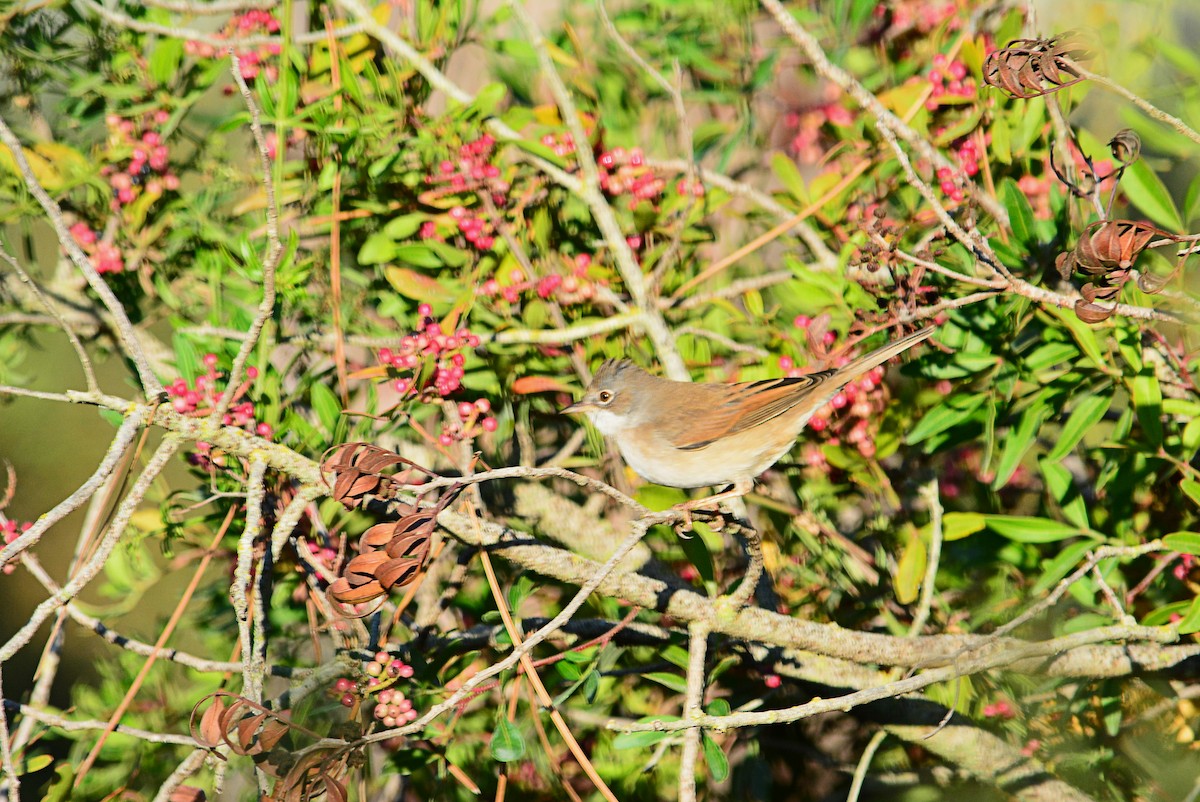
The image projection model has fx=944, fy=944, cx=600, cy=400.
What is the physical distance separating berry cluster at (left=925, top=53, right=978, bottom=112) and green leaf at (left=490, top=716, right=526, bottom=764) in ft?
6.82

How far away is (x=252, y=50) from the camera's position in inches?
112

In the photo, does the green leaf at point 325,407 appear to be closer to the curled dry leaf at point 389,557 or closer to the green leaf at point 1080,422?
the curled dry leaf at point 389,557

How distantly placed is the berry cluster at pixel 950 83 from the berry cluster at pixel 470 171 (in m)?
1.28

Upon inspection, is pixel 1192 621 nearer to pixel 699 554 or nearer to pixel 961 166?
pixel 699 554

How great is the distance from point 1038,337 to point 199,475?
2396 mm

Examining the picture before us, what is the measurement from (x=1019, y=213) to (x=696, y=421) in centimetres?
111

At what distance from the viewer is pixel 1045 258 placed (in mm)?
2518

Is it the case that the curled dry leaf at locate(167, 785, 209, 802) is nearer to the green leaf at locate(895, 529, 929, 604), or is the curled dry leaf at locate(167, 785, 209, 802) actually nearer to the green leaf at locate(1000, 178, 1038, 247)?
the green leaf at locate(895, 529, 929, 604)

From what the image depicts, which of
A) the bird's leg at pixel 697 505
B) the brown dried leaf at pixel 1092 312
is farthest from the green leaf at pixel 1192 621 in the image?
the bird's leg at pixel 697 505

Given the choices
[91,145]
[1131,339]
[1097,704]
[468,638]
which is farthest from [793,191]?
[91,145]

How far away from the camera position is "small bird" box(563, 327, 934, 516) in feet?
9.07

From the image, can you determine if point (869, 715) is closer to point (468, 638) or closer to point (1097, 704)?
point (1097, 704)

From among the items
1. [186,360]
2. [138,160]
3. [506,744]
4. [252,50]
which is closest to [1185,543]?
[506,744]

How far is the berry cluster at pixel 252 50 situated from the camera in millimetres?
2816
